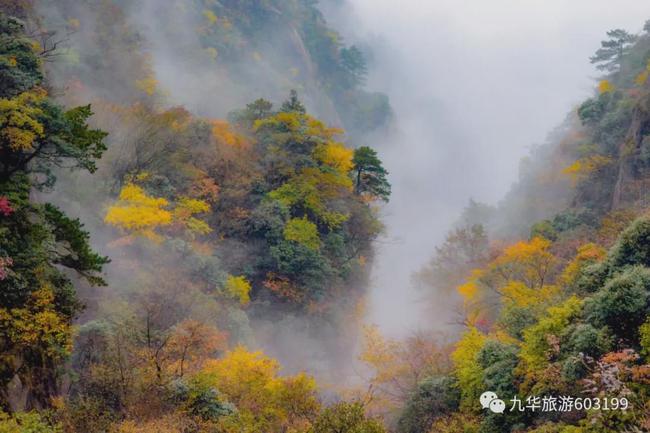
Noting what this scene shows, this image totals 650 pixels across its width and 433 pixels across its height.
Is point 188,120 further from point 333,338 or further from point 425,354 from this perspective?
point 425,354

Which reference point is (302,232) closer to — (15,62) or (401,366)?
(401,366)

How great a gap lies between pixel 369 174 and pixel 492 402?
3341 cm

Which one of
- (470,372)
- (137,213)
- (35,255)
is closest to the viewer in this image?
(35,255)

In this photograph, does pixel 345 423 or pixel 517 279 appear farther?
pixel 517 279

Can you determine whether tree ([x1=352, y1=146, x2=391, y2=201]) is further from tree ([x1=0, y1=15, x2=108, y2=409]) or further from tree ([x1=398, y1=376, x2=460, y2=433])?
tree ([x1=0, y1=15, x2=108, y2=409])

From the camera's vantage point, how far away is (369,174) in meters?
51.7

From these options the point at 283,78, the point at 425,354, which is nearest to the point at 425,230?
the point at 283,78

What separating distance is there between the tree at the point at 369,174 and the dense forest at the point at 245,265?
22 centimetres

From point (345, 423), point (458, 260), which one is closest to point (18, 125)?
point (345, 423)

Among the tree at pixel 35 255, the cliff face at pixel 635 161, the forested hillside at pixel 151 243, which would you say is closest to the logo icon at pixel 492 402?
the forested hillside at pixel 151 243

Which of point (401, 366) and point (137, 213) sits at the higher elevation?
point (137, 213)

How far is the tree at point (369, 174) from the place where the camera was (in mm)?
49350

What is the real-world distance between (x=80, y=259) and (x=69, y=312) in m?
→ 2.36

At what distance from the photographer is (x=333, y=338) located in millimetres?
44969
